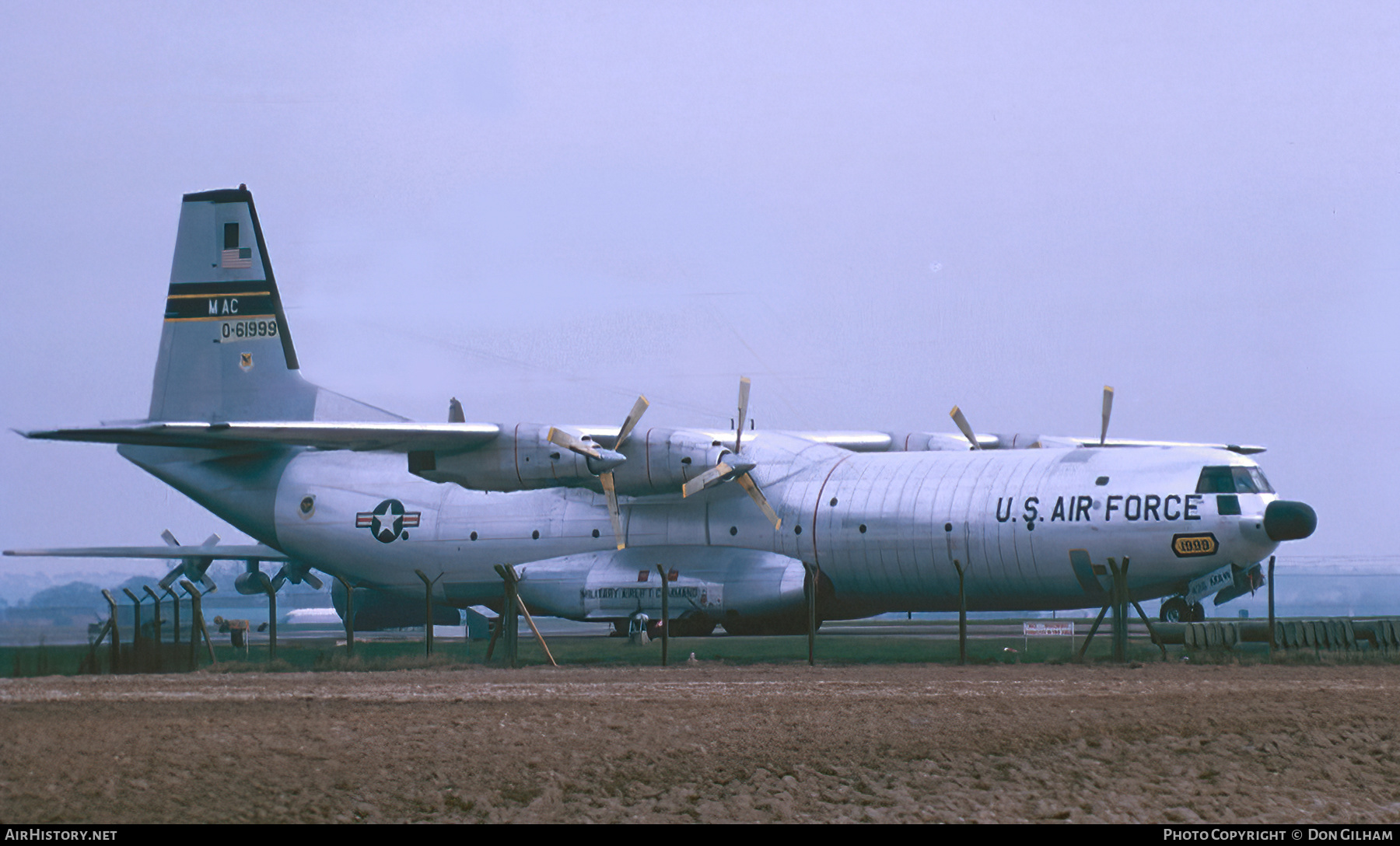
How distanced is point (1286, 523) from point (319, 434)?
18.0 m

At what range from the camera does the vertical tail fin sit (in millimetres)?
37812

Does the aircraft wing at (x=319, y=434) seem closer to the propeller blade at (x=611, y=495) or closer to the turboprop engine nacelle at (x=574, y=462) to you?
the turboprop engine nacelle at (x=574, y=462)

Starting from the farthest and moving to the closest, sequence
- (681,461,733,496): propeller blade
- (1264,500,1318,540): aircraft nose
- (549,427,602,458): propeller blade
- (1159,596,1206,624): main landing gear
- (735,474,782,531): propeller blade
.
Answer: (735,474,782,531): propeller blade, (681,461,733,496): propeller blade, (549,427,602,458): propeller blade, (1159,596,1206,624): main landing gear, (1264,500,1318,540): aircraft nose

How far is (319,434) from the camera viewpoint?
29.1m

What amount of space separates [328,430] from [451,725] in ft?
48.9

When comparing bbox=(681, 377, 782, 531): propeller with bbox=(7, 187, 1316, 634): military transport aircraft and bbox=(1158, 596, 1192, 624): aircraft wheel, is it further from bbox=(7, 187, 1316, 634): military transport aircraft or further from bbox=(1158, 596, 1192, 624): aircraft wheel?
bbox=(1158, 596, 1192, 624): aircraft wheel

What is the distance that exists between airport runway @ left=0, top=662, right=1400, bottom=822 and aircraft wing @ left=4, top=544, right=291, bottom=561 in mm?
22484

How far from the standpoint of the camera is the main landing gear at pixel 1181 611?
27.4 m

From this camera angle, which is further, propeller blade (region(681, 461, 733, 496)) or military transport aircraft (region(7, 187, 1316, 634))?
propeller blade (region(681, 461, 733, 496))

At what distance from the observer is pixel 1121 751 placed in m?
14.2

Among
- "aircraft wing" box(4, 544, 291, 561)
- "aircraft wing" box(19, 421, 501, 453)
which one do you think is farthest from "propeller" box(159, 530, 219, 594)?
"aircraft wing" box(19, 421, 501, 453)

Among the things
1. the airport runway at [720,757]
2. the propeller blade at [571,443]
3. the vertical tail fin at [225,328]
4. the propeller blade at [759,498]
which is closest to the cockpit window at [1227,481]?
the propeller blade at [759,498]

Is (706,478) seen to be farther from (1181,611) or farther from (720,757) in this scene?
(720,757)

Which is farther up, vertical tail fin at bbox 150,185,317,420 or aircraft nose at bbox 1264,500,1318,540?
vertical tail fin at bbox 150,185,317,420
